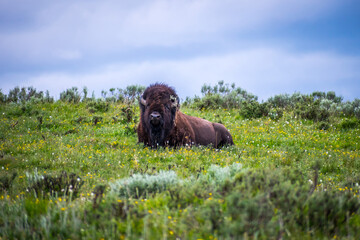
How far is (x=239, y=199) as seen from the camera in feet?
9.65

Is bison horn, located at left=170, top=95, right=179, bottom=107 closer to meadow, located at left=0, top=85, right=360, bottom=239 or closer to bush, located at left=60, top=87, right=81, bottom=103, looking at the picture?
meadow, located at left=0, top=85, right=360, bottom=239

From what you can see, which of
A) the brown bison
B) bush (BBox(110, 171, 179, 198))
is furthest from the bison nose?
bush (BBox(110, 171, 179, 198))

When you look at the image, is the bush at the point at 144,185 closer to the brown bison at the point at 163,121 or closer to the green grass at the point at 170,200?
the green grass at the point at 170,200

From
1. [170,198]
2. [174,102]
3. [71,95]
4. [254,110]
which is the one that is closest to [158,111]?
[174,102]

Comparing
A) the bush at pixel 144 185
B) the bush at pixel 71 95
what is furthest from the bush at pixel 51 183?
the bush at pixel 71 95

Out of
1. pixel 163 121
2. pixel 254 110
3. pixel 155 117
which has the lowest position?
pixel 163 121

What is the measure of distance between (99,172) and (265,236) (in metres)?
4.41

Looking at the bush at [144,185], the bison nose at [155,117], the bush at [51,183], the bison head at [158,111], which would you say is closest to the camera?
the bush at [144,185]

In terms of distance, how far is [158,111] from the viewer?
28.1ft

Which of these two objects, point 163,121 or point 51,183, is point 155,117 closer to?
point 163,121

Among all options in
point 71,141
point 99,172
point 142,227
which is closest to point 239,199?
point 142,227

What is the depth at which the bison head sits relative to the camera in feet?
28.1

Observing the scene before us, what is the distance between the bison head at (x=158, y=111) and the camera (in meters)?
8.58

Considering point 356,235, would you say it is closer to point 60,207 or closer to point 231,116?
point 60,207
